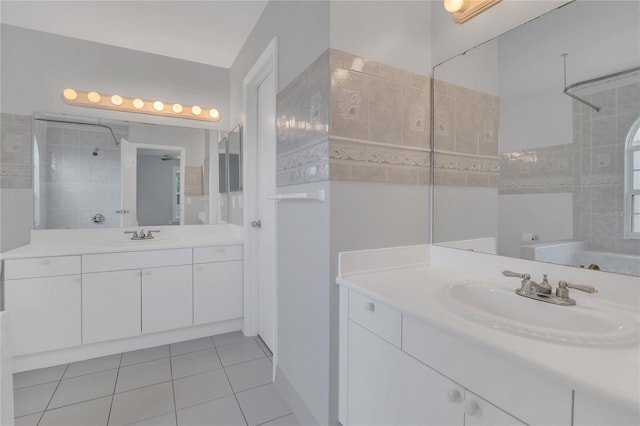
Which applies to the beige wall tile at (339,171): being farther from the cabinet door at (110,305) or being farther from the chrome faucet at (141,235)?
the chrome faucet at (141,235)

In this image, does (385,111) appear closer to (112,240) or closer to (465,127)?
(465,127)

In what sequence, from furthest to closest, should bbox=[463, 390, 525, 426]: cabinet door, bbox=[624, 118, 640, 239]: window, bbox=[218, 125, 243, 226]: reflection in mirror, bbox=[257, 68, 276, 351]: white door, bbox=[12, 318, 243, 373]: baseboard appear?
bbox=[218, 125, 243, 226]: reflection in mirror < bbox=[257, 68, 276, 351]: white door < bbox=[12, 318, 243, 373]: baseboard < bbox=[624, 118, 640, 239]: window < bbox=[463, 390, 525, 426]: cabinet door

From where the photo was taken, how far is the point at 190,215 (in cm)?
286

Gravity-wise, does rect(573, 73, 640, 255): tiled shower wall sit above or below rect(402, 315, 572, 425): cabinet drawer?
above

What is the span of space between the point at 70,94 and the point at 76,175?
66 cm

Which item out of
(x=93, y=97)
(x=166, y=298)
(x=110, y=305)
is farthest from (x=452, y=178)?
(x=93, y=97)

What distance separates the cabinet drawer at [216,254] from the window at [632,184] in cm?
238

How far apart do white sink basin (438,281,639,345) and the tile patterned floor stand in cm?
118

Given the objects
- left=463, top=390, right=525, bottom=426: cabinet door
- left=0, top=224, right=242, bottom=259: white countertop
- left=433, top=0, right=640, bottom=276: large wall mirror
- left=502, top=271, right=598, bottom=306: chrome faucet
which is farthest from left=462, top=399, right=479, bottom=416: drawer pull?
left=0, top=224, right=242, bottom=259: white countertop

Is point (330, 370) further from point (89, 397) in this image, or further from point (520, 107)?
point (89, 397)

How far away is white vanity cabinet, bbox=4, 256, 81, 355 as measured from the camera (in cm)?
188

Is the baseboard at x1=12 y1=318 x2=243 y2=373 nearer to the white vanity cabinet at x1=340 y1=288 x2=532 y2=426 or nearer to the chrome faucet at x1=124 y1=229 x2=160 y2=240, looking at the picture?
the chrome faucet at x1=124 y1=229 x2=160 y2=240

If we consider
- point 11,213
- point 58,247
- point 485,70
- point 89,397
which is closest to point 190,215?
point 58,247

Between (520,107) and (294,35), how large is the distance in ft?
3.88
